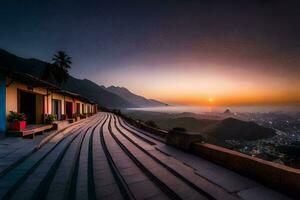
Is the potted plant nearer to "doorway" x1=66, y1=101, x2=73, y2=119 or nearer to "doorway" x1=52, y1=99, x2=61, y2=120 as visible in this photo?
"doorway" x1=52, y1=99, x2=61, y2=120

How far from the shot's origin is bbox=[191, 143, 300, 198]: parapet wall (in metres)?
3.67

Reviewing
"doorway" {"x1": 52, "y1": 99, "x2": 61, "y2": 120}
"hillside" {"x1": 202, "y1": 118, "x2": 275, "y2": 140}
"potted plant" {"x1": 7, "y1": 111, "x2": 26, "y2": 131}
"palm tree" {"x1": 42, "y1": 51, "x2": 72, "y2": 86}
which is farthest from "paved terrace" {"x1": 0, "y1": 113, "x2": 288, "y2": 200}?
"hillside" {"x1": 202, "y1": 118, "x2": 275, "y2": 140}

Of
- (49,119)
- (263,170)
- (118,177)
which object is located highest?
(49,119)

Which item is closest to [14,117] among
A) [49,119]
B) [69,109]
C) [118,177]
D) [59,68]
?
[49,119]

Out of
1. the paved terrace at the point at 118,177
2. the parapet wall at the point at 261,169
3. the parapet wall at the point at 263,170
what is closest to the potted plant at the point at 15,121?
the paved terrace at the point at 118,177

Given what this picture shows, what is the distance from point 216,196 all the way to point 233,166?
1759 mm

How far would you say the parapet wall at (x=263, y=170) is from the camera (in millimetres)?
3668

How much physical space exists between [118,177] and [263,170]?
3.89m

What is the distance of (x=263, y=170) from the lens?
4.27m

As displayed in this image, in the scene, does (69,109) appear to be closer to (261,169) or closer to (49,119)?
(49,119)

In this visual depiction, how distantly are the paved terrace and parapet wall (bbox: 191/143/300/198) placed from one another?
19 cm

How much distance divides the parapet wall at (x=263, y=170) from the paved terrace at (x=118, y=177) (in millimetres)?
194

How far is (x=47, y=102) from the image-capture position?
15789 millimetres

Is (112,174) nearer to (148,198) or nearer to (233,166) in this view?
(148,198)
